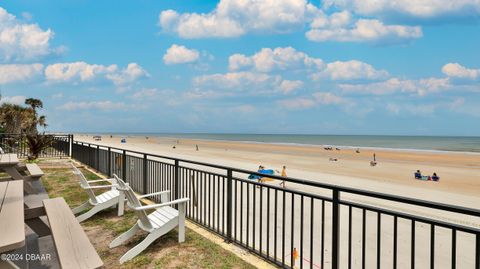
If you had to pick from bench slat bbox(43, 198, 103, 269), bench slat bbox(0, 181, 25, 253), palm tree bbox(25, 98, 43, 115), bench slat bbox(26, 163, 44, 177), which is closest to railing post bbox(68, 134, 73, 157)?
bench slat bbox(26, 163, 44, 177)

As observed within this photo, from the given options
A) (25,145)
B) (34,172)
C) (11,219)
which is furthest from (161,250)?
(25,145)

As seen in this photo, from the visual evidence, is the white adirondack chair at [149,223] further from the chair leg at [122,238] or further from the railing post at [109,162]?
the railing post at [109,162]

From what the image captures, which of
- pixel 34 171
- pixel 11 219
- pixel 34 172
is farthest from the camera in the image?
pixel 34 171

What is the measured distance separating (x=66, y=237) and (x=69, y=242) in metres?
0.14

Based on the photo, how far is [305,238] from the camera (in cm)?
752

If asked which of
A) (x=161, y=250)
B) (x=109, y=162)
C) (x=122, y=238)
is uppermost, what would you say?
(x=109, y=162)

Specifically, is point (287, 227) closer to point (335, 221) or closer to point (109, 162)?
point (335, 221)

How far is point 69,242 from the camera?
2629 mm

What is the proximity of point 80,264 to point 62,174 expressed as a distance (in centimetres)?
1040

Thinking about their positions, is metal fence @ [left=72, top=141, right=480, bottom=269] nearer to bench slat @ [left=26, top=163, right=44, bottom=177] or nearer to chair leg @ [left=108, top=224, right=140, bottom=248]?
chair leg @ [left=108, top=224, right=140, bottom=248]

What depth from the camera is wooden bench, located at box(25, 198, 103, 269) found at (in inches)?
89.9

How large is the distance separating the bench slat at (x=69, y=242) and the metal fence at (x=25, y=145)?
49.0 ft

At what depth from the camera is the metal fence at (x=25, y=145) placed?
1648 cm

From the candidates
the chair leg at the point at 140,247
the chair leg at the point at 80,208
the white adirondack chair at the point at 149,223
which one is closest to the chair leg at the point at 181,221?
the white adirondack chair at the point at 149,223
